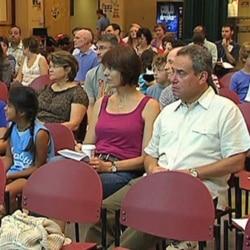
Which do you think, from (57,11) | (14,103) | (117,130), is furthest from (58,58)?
(57,11)

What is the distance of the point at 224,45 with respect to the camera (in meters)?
10.5

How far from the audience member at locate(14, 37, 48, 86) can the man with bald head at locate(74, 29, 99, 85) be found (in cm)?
42

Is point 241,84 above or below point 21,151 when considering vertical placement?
above

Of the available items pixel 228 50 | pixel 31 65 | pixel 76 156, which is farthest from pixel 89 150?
pixel 228 50

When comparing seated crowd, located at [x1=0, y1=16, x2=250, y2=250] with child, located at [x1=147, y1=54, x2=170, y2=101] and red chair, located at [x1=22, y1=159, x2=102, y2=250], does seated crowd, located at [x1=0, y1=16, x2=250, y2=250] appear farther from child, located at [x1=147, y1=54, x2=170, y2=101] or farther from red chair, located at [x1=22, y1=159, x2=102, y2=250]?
red chair, located at [x1=22, y1=159, x2=102, y2=250]

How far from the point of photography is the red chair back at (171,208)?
2756mm

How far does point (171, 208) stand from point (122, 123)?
1.05m

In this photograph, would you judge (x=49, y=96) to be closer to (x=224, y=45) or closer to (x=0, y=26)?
(x=224, y=45)

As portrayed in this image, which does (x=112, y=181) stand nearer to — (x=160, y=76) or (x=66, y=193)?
(x=66, y=193)

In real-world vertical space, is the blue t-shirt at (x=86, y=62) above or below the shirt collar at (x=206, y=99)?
below

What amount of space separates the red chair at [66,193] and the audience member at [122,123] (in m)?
0.52

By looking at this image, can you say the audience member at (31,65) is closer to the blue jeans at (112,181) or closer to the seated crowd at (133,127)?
the seated crowd at (133,127)

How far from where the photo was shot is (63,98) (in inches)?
190

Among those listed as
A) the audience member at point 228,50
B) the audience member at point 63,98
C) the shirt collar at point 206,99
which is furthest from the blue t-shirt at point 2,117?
the audience member at point 228,50
